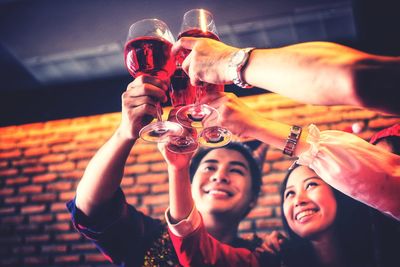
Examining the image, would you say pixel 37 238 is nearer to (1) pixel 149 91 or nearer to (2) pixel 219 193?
(2) pixel 219 193

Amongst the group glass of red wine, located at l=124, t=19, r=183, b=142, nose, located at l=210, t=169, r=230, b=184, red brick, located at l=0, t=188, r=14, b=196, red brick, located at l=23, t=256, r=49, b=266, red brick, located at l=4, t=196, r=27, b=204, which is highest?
glass of red wine, located at l=124, t=19, r=183, b=142

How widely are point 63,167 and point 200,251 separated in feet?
6.60

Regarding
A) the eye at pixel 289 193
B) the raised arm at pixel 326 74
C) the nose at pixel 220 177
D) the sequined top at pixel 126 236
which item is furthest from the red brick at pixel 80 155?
the raised arm at pixel 326 74

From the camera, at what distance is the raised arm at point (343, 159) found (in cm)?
130

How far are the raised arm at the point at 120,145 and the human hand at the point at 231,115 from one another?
0.18 metres

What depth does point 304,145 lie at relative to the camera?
53.5 inches

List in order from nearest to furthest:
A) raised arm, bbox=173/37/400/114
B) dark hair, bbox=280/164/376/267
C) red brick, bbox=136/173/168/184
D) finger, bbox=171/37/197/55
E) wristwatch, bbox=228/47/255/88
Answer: raised arm, bbox=173/37/400/114, wristwatch, bbox=228/47/255/88, finger, bbox=171/37/197/55, dark hair, bbox=280/164/376/267, red brick, bbox=136/173/168/184

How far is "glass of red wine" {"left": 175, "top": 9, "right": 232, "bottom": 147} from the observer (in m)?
1.19

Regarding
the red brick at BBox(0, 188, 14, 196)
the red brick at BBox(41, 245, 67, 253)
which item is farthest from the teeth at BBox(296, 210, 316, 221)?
the red brick at BBox(0, 188, 14, 196)

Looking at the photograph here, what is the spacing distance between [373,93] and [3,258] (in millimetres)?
3293

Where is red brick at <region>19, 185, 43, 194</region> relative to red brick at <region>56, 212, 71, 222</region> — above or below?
above

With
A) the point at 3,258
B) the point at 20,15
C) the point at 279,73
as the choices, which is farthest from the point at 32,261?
the point at 279,73

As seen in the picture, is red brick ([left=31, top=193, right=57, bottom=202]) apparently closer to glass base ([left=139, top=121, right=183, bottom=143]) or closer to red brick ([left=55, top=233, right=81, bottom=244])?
red brick ([left=55, top=233, right=81, bottom=244])

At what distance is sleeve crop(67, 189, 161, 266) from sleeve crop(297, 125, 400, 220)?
85 centimetres
